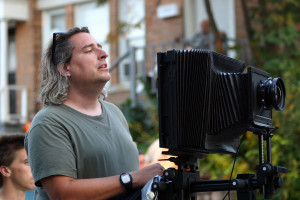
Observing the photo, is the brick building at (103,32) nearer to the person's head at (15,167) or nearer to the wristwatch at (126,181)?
the person's head at (15,167)

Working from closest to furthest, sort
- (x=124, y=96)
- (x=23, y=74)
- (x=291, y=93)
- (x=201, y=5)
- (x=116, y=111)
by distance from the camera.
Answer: (x=116, y=111) → (x=291, y=93) → (x=201, y=5) → (x=124, y=96) → (x=23, y=74)

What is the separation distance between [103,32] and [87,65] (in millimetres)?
12685

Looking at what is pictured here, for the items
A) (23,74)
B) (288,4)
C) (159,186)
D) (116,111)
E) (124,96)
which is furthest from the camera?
(23,74)

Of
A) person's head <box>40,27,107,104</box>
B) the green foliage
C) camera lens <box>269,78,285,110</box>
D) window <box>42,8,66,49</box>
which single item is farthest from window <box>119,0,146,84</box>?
camera lens <box>269,78,285,110</box>

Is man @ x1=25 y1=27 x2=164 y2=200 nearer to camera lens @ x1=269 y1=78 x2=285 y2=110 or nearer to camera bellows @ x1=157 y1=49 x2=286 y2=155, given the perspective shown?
camera bellows @ x1=157 y1=49 x2=286 y2=155

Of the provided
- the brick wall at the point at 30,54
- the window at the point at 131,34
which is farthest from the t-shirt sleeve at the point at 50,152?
the brick wall at the point at 30,54

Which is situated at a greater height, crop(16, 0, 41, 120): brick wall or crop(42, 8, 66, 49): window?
crop(42, 8, 66, 49): window

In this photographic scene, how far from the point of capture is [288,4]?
10852 mm

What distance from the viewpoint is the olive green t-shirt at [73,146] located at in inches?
122

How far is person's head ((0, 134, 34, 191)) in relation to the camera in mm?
4641

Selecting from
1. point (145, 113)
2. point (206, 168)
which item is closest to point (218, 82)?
point (206, 168)

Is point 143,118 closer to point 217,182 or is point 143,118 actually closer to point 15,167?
point 15,167

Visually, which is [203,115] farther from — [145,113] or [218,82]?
[145,113]

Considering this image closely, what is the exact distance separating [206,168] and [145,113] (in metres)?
3.49
